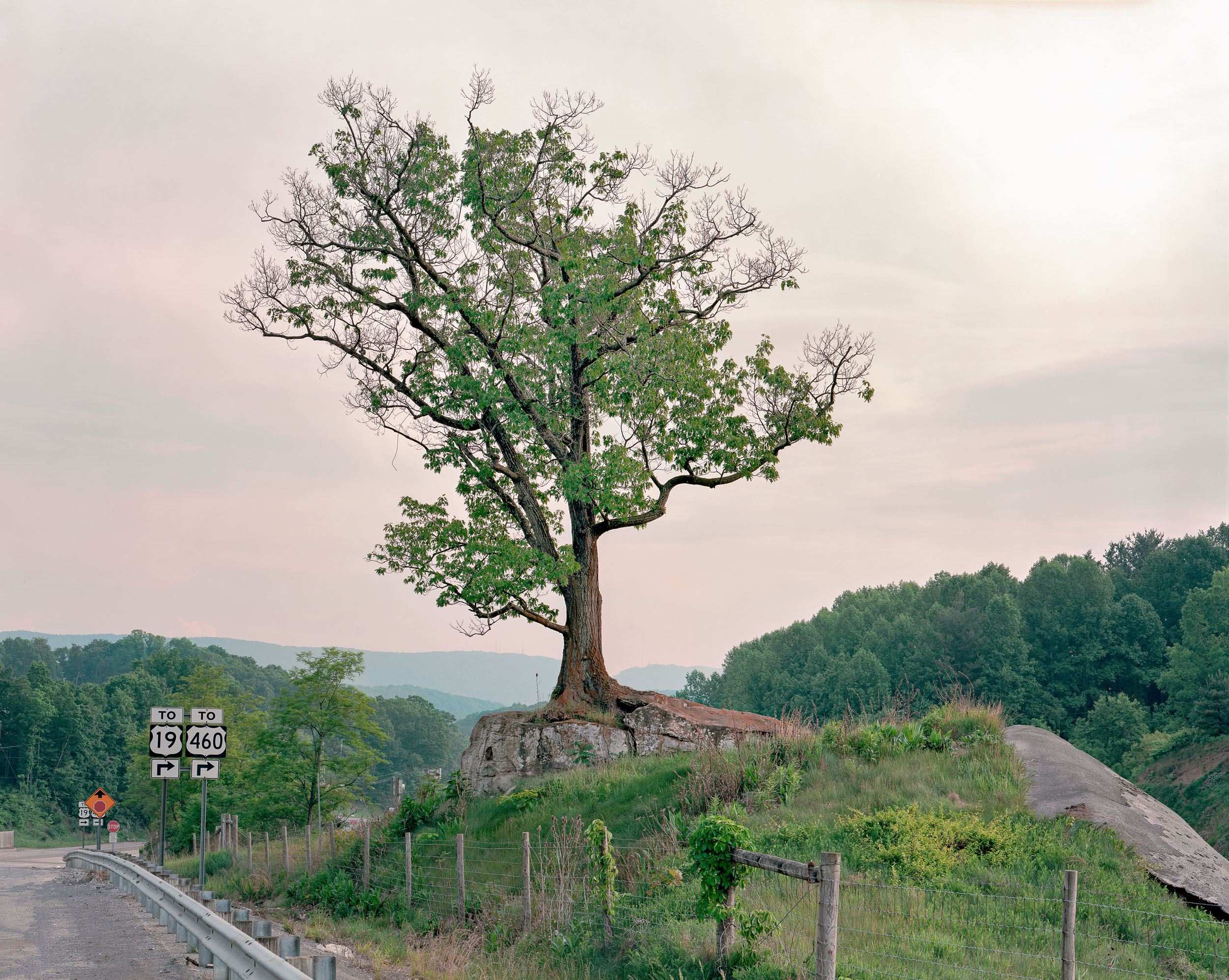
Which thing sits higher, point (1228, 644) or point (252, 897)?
point (1228, 644)

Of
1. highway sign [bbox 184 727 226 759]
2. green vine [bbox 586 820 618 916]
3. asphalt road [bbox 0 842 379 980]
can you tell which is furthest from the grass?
highway sign [bbox 184 727 226 759]

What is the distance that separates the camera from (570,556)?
946 inches

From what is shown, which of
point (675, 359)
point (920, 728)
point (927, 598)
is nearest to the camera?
point (920, 728)

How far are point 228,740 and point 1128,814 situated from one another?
131ft

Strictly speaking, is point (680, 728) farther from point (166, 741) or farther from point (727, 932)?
point (727, 932)

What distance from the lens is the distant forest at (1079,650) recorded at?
6425 cm

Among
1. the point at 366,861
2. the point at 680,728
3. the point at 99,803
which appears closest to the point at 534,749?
the point at 680,728

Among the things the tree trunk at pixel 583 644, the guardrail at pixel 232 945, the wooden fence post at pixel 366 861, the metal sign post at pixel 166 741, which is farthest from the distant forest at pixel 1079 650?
the guardrail at pixel 232 945

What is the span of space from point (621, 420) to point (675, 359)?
9.34ft

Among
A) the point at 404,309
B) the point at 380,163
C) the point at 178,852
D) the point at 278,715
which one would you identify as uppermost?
the point at 380,163

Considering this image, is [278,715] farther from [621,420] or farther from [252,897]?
[621,420]

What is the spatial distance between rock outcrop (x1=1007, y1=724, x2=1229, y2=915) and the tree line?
29587 millimetres

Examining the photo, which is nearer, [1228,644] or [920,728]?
[920,728]

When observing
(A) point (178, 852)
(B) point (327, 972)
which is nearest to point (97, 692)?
(A) point (178, 852)
